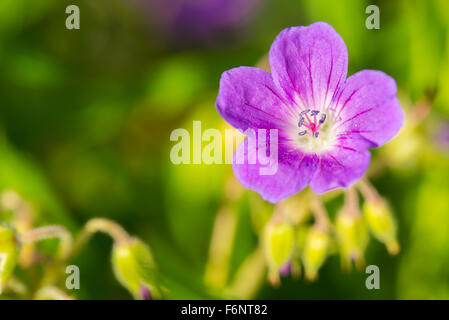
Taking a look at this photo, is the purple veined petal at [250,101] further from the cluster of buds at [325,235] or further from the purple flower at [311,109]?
the cluster of buds at [325,235]

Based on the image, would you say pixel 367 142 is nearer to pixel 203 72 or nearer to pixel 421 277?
pixel 421 277

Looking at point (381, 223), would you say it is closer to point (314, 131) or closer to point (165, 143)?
point (314, 131)

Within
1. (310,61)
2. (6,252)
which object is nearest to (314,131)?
(310,61)

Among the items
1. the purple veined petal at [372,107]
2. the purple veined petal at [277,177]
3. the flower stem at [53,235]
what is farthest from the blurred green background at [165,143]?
the purple veined petal at [277,177]

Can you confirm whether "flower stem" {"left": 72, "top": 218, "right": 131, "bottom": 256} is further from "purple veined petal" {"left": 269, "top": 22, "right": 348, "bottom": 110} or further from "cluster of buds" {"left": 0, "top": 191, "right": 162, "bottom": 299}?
"purple veined petal" {"left": 269, "top": 22, "right": 348, "bottom": 110}

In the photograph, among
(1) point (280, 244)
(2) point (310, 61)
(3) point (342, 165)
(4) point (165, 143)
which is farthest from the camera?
(4) point (165, 143)
